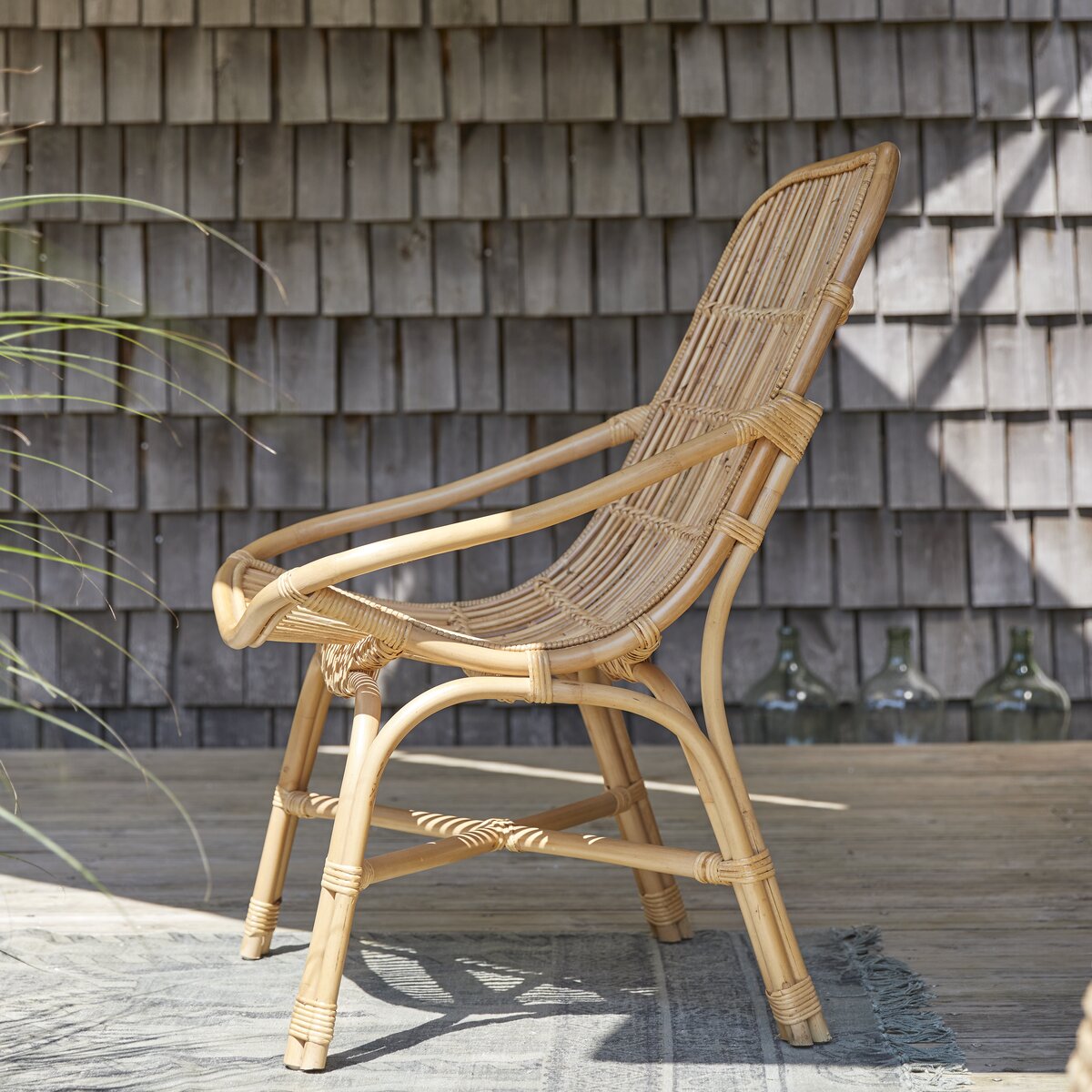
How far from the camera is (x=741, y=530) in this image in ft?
4.92

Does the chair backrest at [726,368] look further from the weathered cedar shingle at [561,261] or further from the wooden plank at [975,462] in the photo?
the wooden plank at [975,462]

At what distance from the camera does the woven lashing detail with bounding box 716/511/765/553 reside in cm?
150

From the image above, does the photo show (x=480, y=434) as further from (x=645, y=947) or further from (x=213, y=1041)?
(x=213, y=1041)

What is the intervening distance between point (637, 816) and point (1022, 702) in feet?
5.47

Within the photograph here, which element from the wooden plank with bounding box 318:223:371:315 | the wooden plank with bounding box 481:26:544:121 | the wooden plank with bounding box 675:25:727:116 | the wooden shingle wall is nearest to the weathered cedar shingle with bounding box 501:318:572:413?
the wooden shingle wall

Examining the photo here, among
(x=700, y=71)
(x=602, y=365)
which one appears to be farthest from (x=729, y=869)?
(x=700, y=71)

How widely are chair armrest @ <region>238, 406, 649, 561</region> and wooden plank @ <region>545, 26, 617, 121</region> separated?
1.36 m

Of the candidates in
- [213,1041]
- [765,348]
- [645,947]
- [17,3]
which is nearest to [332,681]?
[213,1041]

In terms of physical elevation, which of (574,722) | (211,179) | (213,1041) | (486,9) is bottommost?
(213,1041)

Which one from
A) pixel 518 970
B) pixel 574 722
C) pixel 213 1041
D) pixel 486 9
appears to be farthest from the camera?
pixel 574 722

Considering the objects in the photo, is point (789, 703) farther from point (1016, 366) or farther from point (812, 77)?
point (812, 77)

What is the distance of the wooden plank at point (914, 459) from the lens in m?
3.09

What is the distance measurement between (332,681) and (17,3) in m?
2.28

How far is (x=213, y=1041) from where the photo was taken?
146cm
